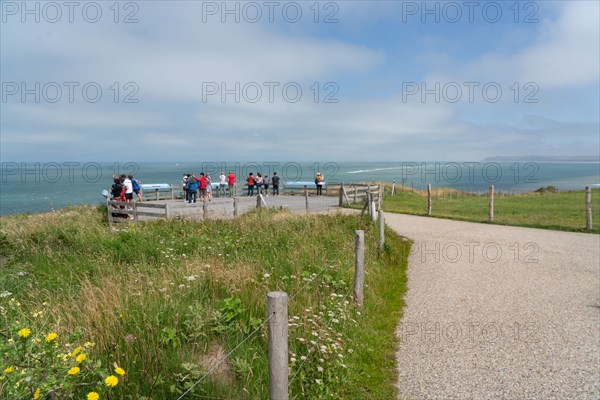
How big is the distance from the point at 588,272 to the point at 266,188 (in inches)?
998

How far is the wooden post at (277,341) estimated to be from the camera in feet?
9.59

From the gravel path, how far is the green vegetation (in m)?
0.47

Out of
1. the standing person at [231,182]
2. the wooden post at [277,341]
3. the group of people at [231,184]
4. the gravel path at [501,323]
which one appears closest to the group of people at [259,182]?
the group of people at [231,184]

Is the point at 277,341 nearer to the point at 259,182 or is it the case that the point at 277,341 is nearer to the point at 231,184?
the point at 231,184

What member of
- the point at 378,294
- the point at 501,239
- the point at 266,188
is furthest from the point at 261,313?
the point at 266,188

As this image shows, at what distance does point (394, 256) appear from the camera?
10.7 metres

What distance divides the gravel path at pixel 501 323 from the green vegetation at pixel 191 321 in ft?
1.54

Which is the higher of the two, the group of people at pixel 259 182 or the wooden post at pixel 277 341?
the group of people at pixel 259 182

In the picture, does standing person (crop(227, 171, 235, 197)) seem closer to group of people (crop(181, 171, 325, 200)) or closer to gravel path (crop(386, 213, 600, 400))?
group of people (crop(181, 171, 325, 200))

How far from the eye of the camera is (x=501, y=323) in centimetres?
657

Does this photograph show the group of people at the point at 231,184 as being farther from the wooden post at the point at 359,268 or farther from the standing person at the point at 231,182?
the wooden post at the point at 359,268

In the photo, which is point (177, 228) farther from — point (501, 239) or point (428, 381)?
point (501, 239)

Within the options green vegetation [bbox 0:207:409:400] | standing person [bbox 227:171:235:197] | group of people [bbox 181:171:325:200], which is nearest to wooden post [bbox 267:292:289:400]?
green vegetation [bbox 0:207:409:400]

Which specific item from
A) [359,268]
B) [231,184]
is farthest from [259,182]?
[359,268]
